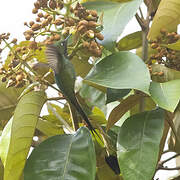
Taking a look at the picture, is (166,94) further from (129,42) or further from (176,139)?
(129,42)

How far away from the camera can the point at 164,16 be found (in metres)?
0.70

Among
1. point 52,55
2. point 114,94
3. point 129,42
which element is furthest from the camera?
point 129,42

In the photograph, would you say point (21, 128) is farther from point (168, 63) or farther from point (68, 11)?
point (168, 63)

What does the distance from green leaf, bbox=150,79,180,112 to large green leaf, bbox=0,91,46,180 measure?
0.16 m

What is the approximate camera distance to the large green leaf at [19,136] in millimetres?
555

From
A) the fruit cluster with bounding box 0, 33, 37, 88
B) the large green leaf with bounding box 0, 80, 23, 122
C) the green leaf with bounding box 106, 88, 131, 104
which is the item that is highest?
the fruit cluster with bounding box 0, 33, 37, 88

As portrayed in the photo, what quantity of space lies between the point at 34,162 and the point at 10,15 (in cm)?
166

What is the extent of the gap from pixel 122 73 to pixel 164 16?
20 cm

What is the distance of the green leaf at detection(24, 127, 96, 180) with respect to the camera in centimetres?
54

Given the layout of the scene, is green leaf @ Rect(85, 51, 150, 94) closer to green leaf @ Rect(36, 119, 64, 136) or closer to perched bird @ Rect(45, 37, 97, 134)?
perched bird @ Rect(45, 37, 97, 134)

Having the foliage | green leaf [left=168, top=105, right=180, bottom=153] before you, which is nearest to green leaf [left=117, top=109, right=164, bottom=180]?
the foliage

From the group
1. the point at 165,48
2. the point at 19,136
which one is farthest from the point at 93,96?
the point at 19,136

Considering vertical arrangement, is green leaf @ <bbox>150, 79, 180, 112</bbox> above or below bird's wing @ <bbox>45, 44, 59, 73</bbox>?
below

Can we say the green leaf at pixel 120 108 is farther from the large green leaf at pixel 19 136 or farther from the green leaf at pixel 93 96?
the green leaf at pixel 93 96
